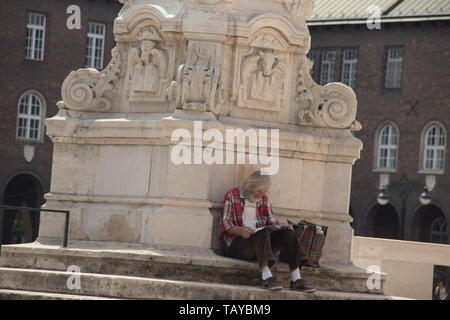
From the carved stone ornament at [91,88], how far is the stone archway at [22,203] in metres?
33.5

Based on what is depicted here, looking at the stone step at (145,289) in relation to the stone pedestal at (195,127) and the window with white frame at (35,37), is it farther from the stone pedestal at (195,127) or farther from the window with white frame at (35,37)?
the window with white frame at (35,37)

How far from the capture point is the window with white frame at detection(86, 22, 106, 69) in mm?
50688

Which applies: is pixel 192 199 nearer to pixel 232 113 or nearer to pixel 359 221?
pixel 232 113

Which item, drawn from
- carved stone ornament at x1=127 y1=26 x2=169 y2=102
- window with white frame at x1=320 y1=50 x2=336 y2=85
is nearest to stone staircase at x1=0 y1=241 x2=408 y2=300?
carved stone ornament at x1=127 y1=26 x2=169 y2=102

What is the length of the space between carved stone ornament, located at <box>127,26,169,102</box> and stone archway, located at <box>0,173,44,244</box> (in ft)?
112

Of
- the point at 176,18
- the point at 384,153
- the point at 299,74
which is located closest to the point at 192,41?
the point at 176,18

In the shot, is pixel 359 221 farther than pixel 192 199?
Yes

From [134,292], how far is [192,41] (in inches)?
129

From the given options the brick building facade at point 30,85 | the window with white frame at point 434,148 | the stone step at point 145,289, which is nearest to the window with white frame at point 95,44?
the brick building facade at point 30,85

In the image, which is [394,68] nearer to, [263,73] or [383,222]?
[383,222]

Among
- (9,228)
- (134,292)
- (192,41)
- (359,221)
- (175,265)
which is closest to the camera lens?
(134,292)

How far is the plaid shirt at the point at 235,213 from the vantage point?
43.5 feet

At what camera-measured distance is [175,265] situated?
12859 millimetres

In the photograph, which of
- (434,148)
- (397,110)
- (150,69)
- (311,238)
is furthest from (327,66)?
(311,238)
